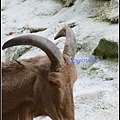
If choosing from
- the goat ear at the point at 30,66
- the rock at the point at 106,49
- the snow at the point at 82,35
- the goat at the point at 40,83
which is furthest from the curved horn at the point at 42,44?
the rock at the point at 106,49

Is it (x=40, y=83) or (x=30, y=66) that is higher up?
(x=30, y=66)

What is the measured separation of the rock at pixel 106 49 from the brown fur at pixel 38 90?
3.41 m

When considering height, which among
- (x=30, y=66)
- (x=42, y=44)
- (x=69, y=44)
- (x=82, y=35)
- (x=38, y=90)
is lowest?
(x=82, y=35)

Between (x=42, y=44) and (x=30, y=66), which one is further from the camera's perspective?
(x=30, y=66)

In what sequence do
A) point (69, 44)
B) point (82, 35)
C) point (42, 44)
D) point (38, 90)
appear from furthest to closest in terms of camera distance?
point (82, 35) → point (69, 44) → point (38, 90) → point (42, 44)

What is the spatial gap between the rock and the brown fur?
3410mm

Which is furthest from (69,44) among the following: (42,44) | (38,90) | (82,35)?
(82,35)

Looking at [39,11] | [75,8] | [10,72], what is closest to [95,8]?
[75,8]

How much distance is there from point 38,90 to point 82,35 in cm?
443

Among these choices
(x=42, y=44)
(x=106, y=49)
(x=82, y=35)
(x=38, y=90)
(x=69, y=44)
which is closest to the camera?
(x=42, y=44)

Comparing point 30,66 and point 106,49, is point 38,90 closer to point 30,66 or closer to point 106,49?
point 30,66

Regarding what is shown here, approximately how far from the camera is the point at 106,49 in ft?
22.4

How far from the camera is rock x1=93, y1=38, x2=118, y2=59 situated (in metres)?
6.72

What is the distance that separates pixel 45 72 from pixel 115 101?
227 cm
